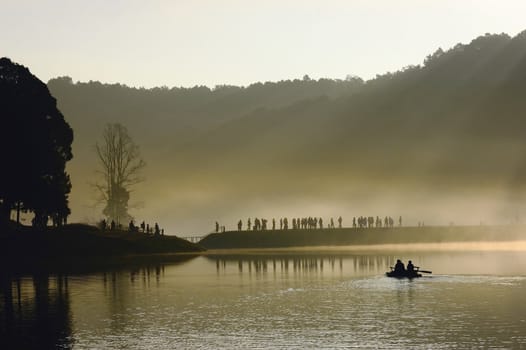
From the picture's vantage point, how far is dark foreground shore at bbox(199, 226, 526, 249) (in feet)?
596

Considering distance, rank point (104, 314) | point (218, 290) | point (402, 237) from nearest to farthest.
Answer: point (104, 314) < point (218, 290) < point (402, 237)

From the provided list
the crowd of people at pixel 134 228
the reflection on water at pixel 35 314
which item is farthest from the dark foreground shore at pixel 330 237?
the reflection on water at pixel 35 314

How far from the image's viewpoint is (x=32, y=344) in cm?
4594

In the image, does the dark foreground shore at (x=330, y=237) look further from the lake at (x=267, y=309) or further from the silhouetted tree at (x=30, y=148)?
the lake at (x=267, y=309)

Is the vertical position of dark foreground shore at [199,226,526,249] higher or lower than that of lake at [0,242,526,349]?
higher

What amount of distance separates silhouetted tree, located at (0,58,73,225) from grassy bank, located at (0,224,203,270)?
3.84 m

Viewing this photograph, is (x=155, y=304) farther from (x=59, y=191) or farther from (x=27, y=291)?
(x=59, y=191)

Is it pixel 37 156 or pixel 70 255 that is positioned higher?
A: pixel 37 156

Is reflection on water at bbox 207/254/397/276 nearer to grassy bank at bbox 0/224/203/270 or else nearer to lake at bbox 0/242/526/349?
lake at bbox 0/242/526/349

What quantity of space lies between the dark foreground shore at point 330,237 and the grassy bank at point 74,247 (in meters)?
A: 36.5

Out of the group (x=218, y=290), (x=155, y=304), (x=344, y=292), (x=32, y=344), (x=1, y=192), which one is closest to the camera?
(x=32, y=344)

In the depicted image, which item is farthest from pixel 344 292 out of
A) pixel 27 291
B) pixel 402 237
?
pixel 402 237

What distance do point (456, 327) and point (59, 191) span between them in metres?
90.9

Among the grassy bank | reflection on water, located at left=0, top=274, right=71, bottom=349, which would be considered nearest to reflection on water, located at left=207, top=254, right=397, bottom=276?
the grassy bank
